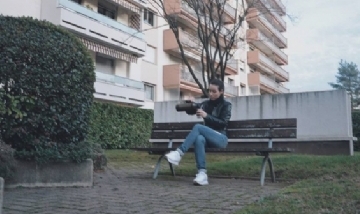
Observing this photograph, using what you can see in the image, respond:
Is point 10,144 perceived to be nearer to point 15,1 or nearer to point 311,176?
point 311,176

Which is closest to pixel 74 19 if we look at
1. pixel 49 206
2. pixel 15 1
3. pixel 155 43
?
pixel 15 1

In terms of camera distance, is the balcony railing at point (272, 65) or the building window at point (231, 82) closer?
the building window at point (231, 82)

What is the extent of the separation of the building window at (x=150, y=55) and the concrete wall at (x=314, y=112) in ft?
62.9

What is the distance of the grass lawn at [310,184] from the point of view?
14.0 feet

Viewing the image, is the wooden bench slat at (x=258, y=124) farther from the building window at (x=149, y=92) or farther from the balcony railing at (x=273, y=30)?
the balcony railing at (x=273, y=30)

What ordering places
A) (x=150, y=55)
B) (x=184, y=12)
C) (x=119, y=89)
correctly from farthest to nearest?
(x=150, y=55)
(x=184, y=12)
(x=119, y=89)

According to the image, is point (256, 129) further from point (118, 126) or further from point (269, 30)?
point (269, 30)

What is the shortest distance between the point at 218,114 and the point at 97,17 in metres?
21.0

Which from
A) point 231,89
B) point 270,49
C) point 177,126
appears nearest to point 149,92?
point 231,89

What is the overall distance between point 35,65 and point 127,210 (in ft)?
9.83

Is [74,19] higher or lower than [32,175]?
higher

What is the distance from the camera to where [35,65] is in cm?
633

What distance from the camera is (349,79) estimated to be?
63875 mm

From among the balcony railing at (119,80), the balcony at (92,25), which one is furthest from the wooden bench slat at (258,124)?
the balcony railing at (119,80)
